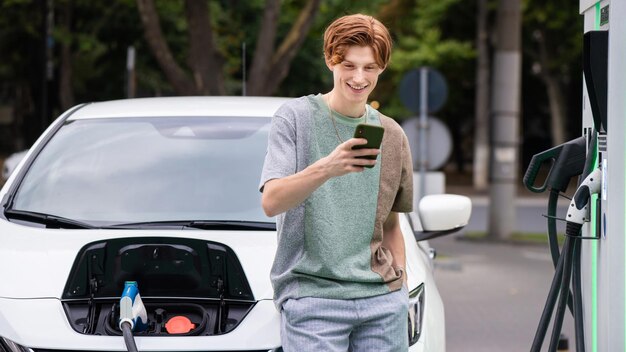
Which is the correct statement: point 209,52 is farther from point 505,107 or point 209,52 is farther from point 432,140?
point 432,140

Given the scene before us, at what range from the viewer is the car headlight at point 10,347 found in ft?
12.4

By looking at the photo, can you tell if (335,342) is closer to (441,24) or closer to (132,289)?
(132,289)

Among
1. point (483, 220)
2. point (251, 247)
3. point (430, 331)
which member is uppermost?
point (251, 247)

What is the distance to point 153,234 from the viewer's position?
431 centimetres

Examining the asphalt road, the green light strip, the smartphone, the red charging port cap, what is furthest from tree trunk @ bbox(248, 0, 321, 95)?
the smartphone

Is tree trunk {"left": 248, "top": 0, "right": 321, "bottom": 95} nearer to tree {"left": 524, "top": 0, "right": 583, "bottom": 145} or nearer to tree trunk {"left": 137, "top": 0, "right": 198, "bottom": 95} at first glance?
tree trunk {"left": 137, "top": 0, "right": 198, "bottom": 95}

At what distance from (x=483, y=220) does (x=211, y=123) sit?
742 inches

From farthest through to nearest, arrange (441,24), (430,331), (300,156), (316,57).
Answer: (441,24) → (316,57) → (430,331) → (300,156)

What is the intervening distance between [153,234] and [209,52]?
14.1 m

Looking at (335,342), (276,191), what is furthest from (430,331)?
(276,191)

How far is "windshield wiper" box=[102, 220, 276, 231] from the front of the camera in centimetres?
451

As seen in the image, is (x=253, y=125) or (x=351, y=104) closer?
(x=351, y=104)

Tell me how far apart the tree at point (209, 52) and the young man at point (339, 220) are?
588 inches

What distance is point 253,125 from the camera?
5098 millimetres
